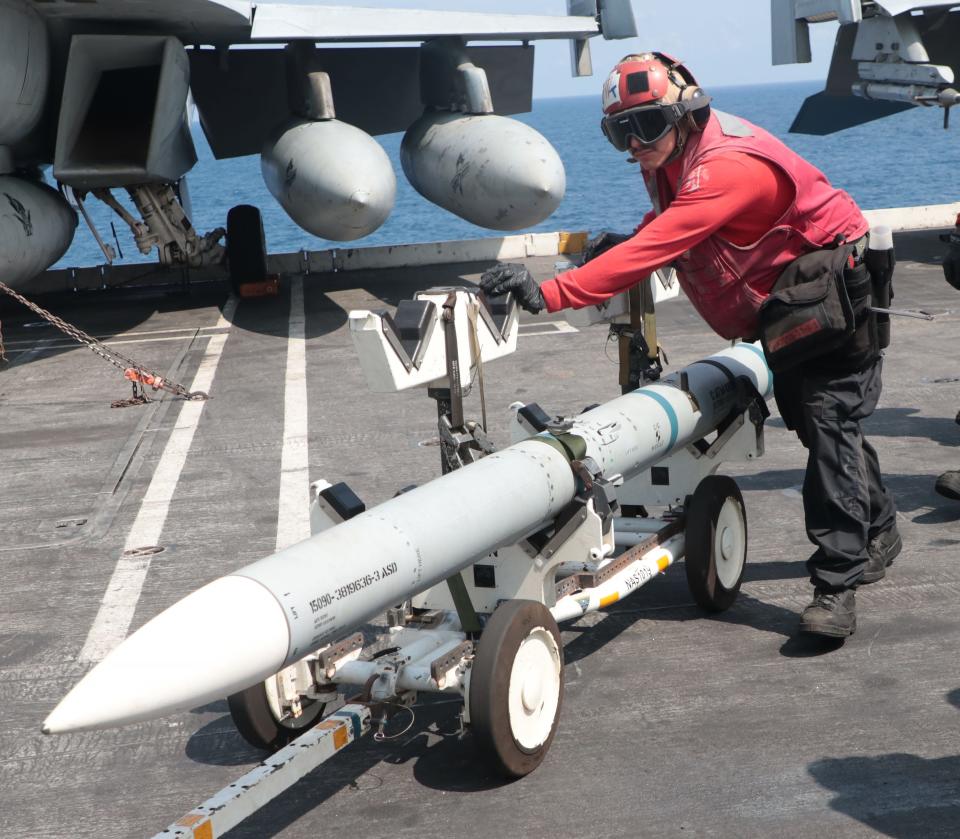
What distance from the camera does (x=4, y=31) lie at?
13.0 meters

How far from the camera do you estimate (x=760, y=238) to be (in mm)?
5301

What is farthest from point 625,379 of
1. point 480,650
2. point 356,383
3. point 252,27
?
point 252,27

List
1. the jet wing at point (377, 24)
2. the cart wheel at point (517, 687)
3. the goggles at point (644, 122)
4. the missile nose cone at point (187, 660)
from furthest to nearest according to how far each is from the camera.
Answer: the jet wing at point (377, 24)
the goggles at point (644, 122)
the cart wheel at point (517, 687)
the missile nose cone at point (187, 660)

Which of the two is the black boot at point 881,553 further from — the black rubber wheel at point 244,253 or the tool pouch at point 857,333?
the black rubber wheel at point 244,253

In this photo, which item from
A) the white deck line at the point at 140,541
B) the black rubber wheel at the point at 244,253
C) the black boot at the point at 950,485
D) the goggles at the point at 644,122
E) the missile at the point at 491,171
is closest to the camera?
the goggles at the point at 644,122

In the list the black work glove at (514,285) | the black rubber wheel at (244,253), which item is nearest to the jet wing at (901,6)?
the black rubber wheel at (244,253)

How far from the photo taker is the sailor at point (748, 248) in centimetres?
503

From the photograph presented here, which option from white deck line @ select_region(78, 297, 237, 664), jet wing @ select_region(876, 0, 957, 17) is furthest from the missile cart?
jet wing @ select_region(876, 0, 957, 17)

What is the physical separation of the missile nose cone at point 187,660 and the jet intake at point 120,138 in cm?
1138

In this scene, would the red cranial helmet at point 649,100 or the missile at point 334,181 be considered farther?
the missile at point 334,181

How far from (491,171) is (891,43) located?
234 inches

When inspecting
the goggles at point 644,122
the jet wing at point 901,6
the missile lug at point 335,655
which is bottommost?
the missile lug at point 335,655

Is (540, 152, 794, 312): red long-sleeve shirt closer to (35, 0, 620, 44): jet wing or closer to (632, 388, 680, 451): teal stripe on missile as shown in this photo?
(632, 388, 680, 451): teal stripe on missile

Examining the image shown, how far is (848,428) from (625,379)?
1232mm
